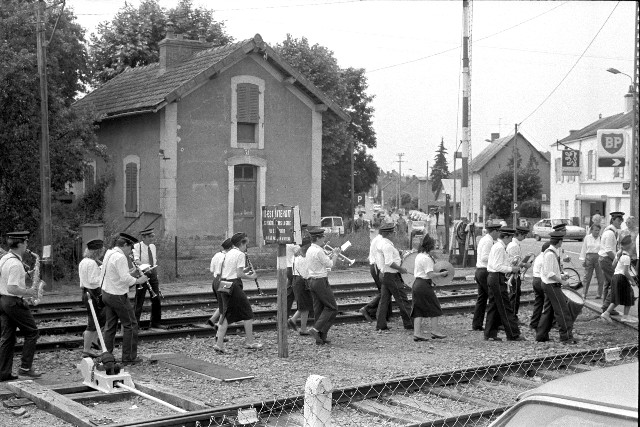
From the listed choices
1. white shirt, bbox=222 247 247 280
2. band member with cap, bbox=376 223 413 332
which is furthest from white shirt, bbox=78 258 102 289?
band member with cap, bbox=376 223 413 332

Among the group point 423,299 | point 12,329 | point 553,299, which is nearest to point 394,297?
point 423,299

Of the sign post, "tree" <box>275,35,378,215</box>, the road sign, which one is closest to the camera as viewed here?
the road sign

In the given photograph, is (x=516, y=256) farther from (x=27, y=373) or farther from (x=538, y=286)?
(x=27, y=373)

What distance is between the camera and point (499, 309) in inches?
548

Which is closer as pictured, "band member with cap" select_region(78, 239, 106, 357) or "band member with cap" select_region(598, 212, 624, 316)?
"band member with cap" select_region(78, 239, 106, 357)

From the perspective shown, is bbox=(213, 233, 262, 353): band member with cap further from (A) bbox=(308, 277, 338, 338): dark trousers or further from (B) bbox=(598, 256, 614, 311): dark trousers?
(B) bbox=(598, 256, 614, 311): dark trousers

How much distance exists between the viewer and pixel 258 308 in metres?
17.8

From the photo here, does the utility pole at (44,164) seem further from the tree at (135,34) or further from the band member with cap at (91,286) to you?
the tree at (135,34)

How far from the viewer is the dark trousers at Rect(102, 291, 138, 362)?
11.5 m

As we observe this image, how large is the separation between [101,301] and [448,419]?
5.76m

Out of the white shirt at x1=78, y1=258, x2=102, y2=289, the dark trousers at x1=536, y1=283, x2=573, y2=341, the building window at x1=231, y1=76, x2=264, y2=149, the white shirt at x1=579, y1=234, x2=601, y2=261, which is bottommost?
the dark trousers at x1=536, y1=283, x2=573, y2=341

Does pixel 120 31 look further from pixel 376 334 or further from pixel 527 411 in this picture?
pixel 527 411

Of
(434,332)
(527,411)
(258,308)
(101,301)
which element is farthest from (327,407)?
(258,308)

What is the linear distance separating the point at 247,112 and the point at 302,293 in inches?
656
